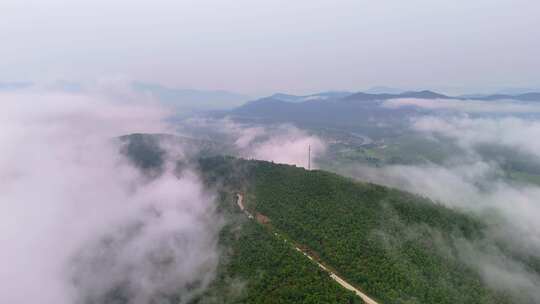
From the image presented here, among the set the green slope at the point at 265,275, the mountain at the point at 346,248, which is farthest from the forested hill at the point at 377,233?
the green slope at the point at 265,275

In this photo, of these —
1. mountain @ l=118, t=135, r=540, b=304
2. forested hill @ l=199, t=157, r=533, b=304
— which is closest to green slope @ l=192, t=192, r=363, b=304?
mountain @ l=118, t=135, r=540, b=304

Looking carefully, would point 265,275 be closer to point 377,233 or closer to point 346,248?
point 346,248

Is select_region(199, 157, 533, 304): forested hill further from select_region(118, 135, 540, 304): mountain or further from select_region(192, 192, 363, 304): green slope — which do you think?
select_region(192, 192, 363, 304): green slope

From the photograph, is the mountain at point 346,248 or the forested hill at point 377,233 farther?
the forested hill at point 377,233

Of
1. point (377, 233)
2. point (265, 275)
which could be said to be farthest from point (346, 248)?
point (265, 275)

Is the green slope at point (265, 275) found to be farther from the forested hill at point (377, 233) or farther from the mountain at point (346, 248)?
the forested hill at point (377, 233)

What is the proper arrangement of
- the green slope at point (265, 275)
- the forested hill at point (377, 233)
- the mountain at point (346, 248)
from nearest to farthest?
the green slope at point (265, 275) < the mountain at point (346, 248) < the forested hill at point (377, 233)

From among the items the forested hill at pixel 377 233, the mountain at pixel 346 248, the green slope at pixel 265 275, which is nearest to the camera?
the green slope at pixel 265 275

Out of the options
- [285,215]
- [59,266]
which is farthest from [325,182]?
[59,266]

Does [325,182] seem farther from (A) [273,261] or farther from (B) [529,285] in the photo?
(B) [529,285]
